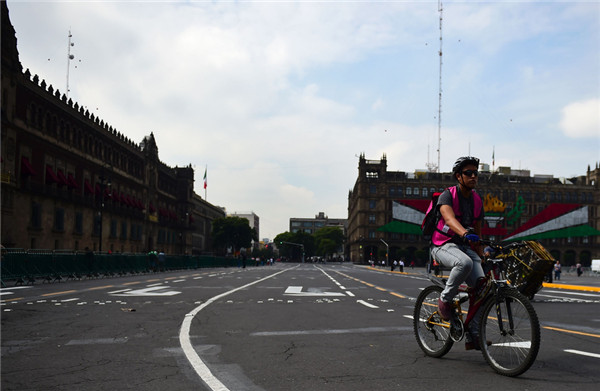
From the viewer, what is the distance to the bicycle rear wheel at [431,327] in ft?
18.6

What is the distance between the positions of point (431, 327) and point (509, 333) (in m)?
1.22

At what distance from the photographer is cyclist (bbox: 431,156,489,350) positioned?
5.20 meters

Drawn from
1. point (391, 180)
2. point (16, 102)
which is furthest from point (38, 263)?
point (391, 180)

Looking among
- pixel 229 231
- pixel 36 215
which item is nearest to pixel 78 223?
pixel 36 215

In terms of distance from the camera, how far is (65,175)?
167 ft

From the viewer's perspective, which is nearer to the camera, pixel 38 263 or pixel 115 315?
pixel 115 315

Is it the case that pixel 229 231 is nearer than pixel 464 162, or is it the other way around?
pixel 464 162

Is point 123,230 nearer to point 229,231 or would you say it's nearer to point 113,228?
point 113,228

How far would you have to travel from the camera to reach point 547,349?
6355 millimetres

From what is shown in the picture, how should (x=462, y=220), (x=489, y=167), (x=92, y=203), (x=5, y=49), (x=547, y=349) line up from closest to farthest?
(x=462, y=220)
(x=547, y=349)
(x=5, y=49)
(x=92, y=203)
(x=489, y=167)

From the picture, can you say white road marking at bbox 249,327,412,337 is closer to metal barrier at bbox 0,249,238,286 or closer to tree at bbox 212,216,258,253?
metal barrier at bbox 0,249,238,286

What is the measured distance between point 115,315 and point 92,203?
49.2m

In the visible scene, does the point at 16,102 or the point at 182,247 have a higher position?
the point at 16,102

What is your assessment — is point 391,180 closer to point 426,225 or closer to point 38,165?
point 38,165
